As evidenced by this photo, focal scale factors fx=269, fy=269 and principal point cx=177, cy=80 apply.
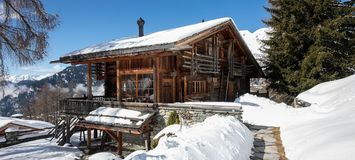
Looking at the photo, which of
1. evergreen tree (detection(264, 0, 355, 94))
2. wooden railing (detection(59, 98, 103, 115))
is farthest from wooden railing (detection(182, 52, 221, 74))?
wooden railing (detection(59, 98, 103, 115))

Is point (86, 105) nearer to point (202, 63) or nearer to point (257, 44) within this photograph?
point (202, 63)

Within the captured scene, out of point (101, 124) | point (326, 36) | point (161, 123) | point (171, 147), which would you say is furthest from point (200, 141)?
point (326, 36)

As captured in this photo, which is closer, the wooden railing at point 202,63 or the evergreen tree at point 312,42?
the wooden railing at point 202,63

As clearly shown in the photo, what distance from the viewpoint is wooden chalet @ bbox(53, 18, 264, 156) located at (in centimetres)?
1523

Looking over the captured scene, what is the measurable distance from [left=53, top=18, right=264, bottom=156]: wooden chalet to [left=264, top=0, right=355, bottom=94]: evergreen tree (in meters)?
3.94

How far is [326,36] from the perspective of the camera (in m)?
17.4

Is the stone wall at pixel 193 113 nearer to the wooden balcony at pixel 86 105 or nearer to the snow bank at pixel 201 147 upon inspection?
the wooden balcony at pixel 86 105

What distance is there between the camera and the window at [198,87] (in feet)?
62.2

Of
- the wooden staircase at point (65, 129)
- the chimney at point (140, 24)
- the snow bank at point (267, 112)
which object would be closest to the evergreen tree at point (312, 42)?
the snow bank at point (267, 112)

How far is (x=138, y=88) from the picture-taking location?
1766 centimetres

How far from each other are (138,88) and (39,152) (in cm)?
772

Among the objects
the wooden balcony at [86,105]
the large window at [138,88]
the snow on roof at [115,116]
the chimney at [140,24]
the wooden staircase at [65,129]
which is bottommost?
the wooden staircase at [65,129]

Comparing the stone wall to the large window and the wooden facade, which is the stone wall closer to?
the wooden facade

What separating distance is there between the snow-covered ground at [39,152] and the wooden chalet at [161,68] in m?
1.47
